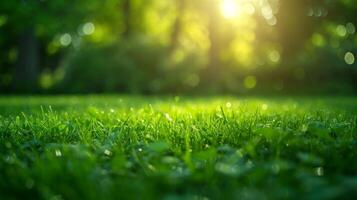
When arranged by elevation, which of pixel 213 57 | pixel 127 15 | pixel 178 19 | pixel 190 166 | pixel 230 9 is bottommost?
pixel 190 166

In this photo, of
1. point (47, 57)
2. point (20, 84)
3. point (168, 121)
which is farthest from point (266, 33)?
point (168, 121)

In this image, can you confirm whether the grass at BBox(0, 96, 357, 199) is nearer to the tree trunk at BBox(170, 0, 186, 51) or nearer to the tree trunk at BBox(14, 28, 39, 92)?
the tree trunk at BBox(14, 28, 39, 92)

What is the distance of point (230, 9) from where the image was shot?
28.2 meters

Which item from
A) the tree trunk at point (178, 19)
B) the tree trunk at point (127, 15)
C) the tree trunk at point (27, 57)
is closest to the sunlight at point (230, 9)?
the tree trunk at point (178, 19)

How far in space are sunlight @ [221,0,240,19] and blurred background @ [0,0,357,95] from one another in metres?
0.06

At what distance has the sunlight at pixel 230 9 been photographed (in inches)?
982

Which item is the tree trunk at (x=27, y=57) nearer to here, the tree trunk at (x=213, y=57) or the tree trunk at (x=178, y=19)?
the tree trunk at (x=178, y=19)

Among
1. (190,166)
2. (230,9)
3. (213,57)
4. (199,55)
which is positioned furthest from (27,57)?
(190,166)

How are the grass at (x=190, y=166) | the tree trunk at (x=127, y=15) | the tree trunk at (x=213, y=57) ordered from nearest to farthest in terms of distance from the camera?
the grass at (x=190, y=166)
the tree trunk at (x=213, y=57)
the tree trunk at (x=127, y=15)

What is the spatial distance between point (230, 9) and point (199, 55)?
7.75 metres

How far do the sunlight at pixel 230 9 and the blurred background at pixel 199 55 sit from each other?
2.3 inches

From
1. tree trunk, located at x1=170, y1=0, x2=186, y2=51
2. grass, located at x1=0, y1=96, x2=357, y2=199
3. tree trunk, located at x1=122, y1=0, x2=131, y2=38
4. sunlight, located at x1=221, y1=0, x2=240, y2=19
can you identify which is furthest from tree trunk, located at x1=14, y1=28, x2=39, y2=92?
grass, located at x1=0, y1=96, x2=357, y2=199

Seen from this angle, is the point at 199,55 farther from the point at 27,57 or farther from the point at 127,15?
the point at 27,57

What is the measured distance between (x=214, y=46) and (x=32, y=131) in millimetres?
19823
